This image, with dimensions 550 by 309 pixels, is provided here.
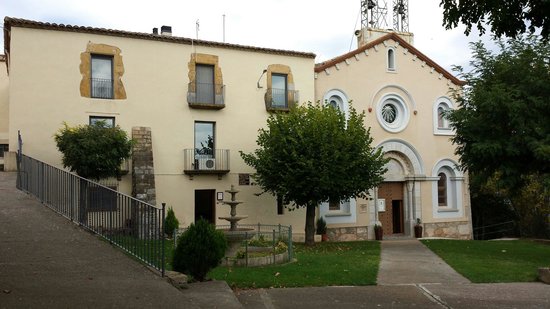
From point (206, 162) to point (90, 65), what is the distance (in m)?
6.13

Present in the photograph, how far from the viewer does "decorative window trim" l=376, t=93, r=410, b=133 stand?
2662 centimetres

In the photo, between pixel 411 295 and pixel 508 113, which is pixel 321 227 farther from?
pixel 411 295

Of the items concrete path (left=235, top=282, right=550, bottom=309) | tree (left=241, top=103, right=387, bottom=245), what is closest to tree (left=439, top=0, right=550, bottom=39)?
concrete path (left=235, top=282, right=550, bottom=309)

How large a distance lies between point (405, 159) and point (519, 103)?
11.7 meters

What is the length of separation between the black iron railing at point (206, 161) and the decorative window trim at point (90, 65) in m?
3.70

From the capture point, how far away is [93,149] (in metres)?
17.1

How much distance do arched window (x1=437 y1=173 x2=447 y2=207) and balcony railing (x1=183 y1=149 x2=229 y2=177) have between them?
12427mm

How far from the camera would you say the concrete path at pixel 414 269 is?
39.2ft

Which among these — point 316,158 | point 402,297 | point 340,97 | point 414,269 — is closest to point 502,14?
point 402,297

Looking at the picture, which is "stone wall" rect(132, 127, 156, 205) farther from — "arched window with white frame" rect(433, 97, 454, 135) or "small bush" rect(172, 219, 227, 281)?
"arched window with white frame" rect(433, 97, 454, 135)

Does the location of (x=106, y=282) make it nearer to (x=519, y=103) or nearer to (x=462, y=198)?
(x=519, y=103)

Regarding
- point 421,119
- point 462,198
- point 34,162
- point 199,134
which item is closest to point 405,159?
point 421,119

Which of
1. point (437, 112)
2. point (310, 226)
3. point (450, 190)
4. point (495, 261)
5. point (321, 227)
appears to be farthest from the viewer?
point (450, 190)

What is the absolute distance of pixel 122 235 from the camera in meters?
9.38
